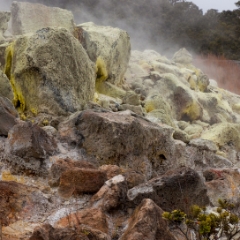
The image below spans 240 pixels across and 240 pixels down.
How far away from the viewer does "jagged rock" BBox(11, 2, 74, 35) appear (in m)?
8.98

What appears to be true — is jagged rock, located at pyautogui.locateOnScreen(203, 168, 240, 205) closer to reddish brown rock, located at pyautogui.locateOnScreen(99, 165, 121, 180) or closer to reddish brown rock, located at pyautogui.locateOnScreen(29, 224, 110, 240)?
reddish brown rock, located at pyautogui.locateOnScreen(99, 165, 121, 180)

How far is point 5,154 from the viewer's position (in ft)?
13.4

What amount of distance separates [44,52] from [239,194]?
3.26 m

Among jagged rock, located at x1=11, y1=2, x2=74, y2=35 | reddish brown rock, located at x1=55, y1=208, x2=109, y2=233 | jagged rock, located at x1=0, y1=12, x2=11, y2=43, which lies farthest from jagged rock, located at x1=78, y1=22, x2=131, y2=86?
reddish brown rock, located at x1=55, y1=208, x2=109, y2=233

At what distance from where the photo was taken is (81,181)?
11.7ft

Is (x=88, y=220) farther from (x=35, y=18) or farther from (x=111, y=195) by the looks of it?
(x=35, y=18)

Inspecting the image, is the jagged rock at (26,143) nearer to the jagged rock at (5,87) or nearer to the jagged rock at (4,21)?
the jagged rock at (5,87)

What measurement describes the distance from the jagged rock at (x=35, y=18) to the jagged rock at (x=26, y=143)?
5.10 meters

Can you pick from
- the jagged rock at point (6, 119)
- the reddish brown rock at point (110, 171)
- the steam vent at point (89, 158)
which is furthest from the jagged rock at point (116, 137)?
the reddish brown rock at point (110, 171)

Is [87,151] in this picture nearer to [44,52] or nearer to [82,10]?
[44,52]

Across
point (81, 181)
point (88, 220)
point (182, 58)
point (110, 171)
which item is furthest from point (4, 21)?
point (182, 58)

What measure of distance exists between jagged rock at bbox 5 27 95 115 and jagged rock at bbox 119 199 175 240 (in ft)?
10.5

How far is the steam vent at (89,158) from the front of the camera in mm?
2971

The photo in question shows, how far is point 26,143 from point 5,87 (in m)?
1.68
